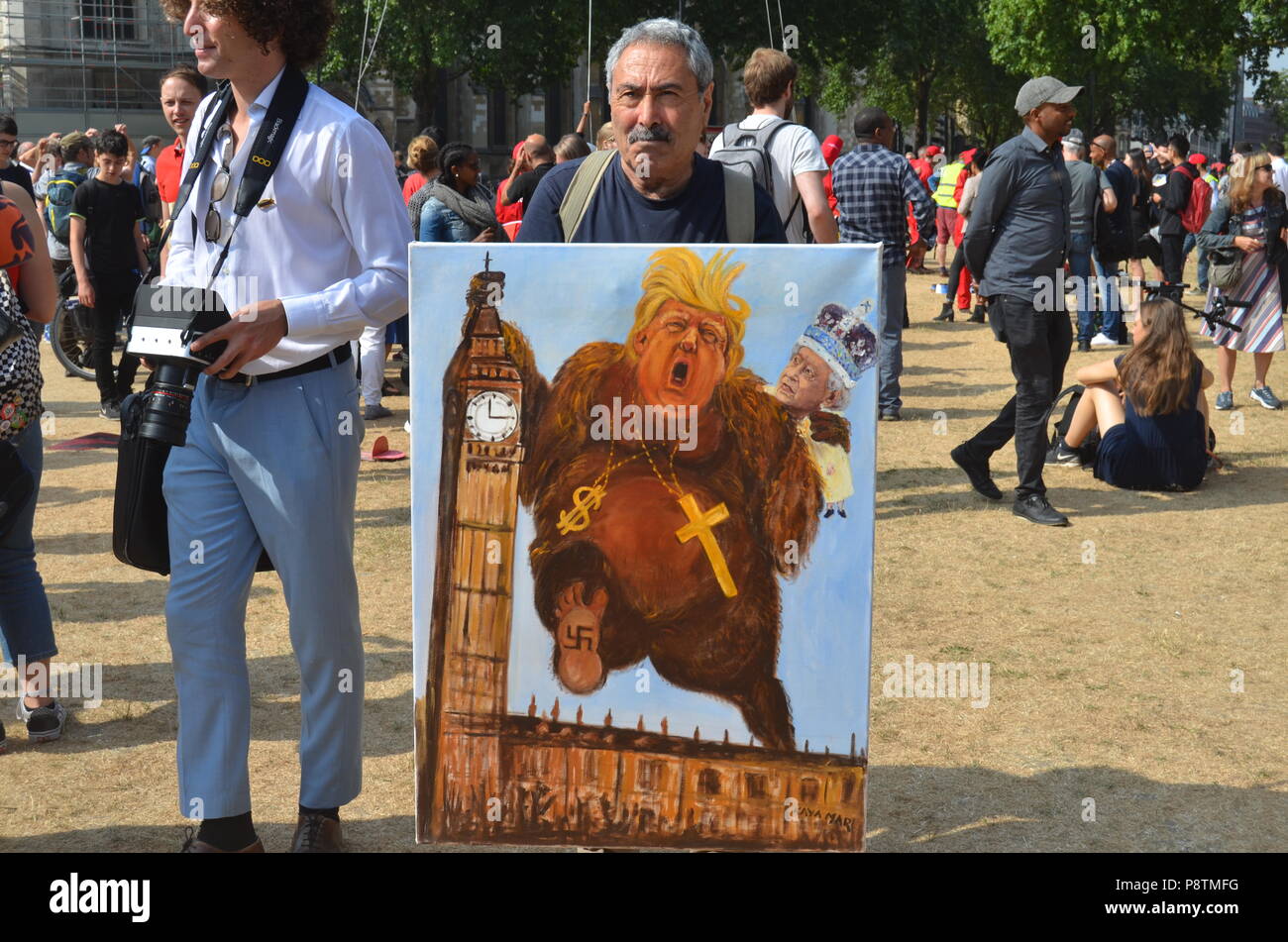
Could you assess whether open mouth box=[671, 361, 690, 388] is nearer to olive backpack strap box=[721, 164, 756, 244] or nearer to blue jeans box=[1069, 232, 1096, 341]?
olive backpack strap box=[721, 164, 756, 244]

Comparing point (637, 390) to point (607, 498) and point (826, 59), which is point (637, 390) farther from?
point (826, 59)

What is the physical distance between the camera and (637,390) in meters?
2.97

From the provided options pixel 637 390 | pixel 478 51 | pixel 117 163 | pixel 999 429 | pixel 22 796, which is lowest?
pixel 22 796

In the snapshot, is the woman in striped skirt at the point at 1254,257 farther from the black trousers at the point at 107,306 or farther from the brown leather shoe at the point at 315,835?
the brown leather shoe at the point at 315,835

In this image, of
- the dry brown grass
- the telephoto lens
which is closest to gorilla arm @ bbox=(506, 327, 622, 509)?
the telephoto lens

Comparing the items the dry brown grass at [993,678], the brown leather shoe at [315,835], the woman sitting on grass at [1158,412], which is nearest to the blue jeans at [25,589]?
the dry brown grass at [993,678]

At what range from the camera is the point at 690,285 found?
2910mm

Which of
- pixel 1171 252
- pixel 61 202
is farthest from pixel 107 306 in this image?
pixel 1171 252

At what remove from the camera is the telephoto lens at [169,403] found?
3.32 m

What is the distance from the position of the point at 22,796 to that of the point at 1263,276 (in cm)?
951

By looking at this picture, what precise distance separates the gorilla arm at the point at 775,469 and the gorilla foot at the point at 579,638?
36cm

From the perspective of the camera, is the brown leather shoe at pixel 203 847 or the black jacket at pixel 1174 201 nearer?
the brown leather shoe at pixel 203 847

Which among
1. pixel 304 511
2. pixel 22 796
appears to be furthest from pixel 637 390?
pixel 22 796

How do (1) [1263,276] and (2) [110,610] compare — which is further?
(1) [1263,276]
